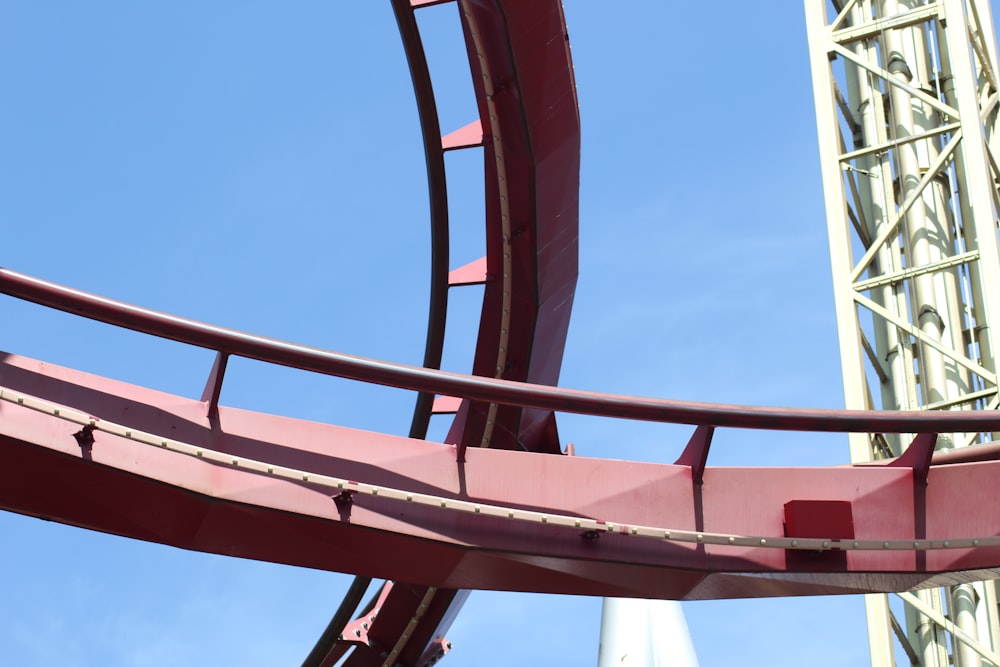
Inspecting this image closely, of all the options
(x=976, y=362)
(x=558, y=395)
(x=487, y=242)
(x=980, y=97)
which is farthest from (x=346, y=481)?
(x=980, y=97)

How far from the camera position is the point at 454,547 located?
6246 millimetres

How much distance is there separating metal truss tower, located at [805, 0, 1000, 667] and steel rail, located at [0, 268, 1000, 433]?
3310 mm

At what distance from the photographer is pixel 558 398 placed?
581 cm

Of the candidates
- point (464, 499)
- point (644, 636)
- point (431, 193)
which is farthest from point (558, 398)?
point (431, 193)

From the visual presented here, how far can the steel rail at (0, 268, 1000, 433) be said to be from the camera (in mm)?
5695


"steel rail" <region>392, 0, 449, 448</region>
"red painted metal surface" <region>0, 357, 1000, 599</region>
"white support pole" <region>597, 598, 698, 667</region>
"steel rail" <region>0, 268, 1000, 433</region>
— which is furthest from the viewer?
"steel rail" <region>392, 0, 449, 448</region>

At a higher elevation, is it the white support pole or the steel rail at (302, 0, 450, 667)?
the steel rail at (302, 0, 450, 667)

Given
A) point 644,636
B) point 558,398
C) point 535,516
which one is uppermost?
point 558,398

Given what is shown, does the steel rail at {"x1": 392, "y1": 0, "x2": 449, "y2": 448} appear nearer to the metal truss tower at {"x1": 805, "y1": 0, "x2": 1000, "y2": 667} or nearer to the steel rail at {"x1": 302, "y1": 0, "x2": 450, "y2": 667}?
the steel rail at {"x1": 302, "y1": 0, "x2": 450, "y2": 667}

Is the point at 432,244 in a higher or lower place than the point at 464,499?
higher

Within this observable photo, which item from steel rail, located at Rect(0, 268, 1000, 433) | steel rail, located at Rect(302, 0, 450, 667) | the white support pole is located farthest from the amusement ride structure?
steel rail, located at Rect(302, 0, 450, 667)

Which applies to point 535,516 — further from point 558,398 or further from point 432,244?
point 432,244

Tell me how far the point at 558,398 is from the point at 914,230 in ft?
17.2

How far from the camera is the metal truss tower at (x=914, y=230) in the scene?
9.16m
